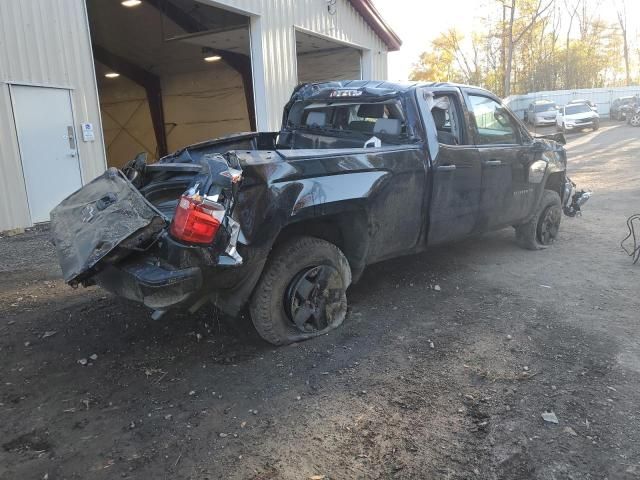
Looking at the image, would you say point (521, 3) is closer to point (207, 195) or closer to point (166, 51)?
point (166, 51)

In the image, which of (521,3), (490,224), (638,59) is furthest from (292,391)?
(638,59)

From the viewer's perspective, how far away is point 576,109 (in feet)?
96.0

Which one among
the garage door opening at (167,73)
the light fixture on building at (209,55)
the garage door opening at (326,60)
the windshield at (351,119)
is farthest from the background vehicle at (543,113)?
the windshield at (351,119)

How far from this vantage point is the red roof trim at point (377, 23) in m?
14.4

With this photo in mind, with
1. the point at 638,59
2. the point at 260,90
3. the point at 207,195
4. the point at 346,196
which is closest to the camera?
the point at 207,195

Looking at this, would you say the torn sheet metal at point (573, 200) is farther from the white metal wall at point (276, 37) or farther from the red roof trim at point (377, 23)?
the red roof trim at point (377, 23)

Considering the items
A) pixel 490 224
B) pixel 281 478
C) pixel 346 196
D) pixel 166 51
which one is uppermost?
pixel 166 51

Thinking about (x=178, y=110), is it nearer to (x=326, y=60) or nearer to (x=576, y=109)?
(x=326, y=60)

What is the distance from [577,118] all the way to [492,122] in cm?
2687

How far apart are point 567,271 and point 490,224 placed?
1026 mm

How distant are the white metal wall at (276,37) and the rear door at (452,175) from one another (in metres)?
6.77

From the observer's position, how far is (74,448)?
105 inches

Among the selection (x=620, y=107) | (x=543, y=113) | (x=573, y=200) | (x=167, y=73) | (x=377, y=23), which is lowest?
(x=573, y=200)

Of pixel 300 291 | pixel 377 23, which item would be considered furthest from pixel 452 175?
pixel 377 23
